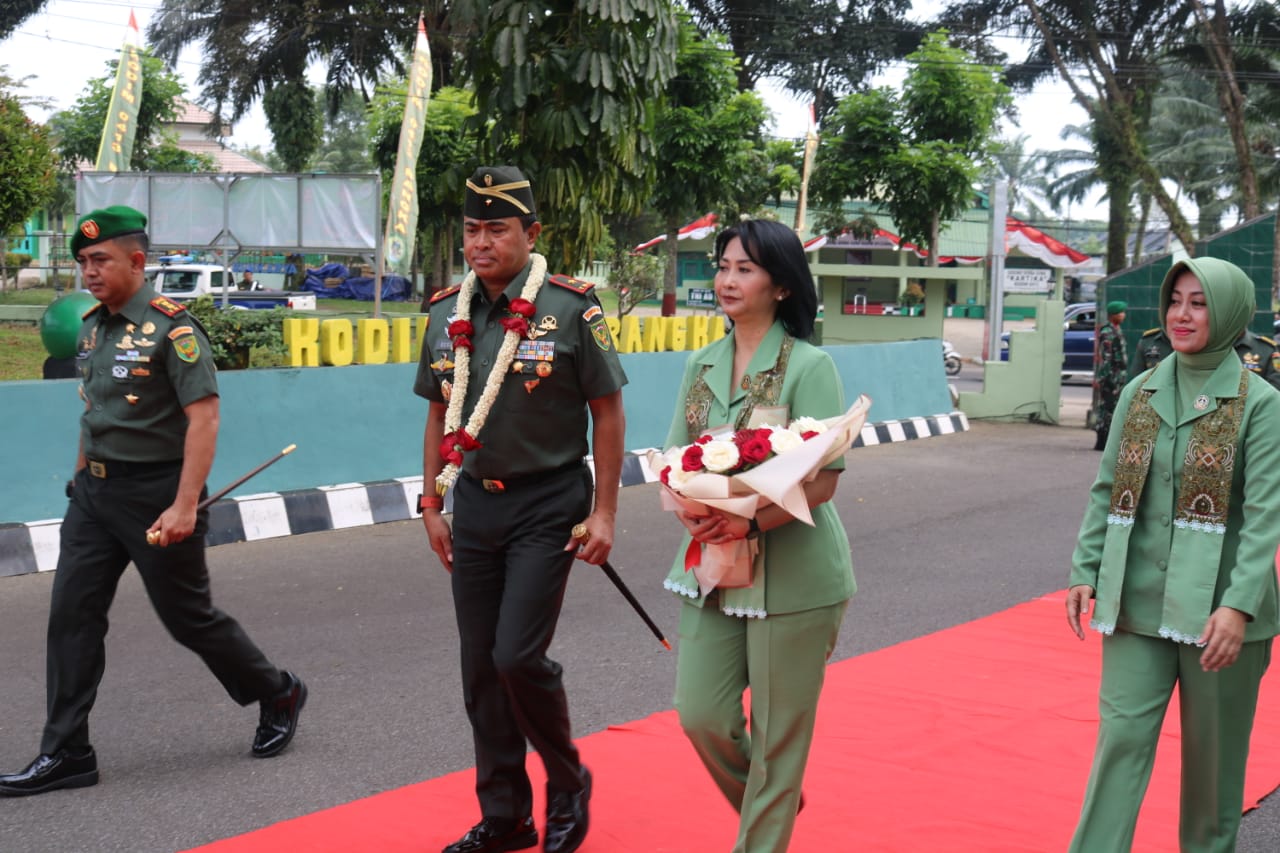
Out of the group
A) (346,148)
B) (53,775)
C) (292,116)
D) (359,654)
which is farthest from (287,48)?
(346,148)

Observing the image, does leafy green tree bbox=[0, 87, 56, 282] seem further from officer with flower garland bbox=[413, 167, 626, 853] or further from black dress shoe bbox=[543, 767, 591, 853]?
black dress shoe bbox=[543, 767, 591, 853]

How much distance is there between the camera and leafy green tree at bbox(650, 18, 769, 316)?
74.8 ft

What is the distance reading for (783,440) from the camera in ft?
11.4

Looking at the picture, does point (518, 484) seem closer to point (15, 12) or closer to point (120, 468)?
point (120, 468)

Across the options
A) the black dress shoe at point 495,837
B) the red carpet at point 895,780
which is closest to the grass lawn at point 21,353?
the red carpet at point 895,780

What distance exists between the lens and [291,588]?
309 inches

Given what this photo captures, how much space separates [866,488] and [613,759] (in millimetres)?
7386

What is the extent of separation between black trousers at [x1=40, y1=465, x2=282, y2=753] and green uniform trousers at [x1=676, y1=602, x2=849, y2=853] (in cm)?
206

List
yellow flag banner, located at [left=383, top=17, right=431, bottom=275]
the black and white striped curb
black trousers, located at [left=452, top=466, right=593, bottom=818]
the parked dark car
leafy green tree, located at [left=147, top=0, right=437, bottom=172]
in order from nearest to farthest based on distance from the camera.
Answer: black trousers, located at [left=452, top=466, right=593, bottom=818] < the black and white striped curb < yellow flag banner, located at [left=383, top=17, right=431, bottom=275] < the parked dark car < leafy green tree, located at [left=147, top=0, right=437, bottom=172]

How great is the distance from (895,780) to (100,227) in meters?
3.29

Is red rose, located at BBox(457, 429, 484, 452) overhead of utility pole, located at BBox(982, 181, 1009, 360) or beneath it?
beneath

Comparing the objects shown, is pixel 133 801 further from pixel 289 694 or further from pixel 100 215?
pixel 100 215

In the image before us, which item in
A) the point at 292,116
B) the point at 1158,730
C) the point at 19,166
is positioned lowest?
the point at 1158,730

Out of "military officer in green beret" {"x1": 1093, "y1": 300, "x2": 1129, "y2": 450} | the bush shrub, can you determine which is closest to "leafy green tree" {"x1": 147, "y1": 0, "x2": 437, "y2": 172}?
"military officer in green beret" {"x1": 1093, "y1": 300, "x2": 1129, "y2": 450}
